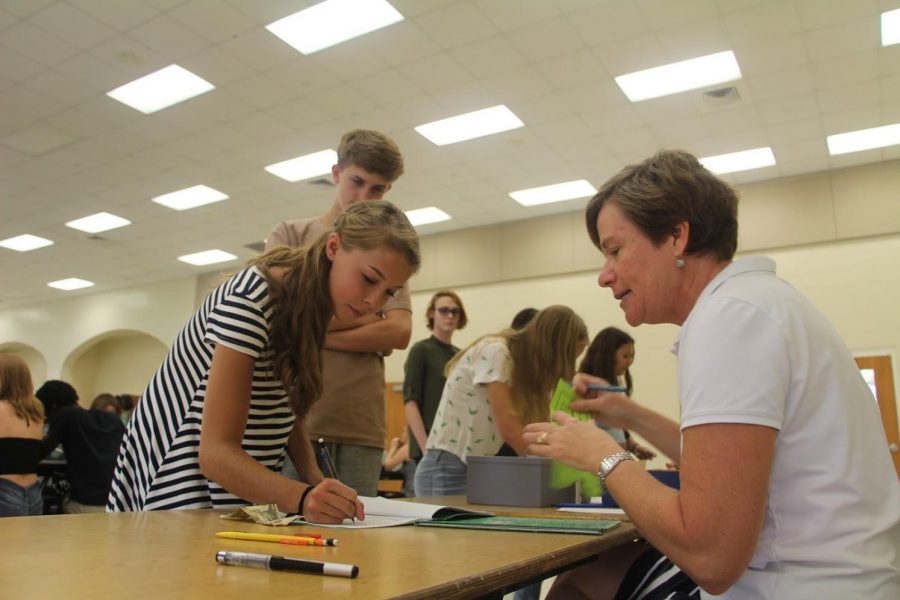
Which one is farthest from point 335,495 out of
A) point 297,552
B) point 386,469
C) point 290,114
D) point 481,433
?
point 290,114

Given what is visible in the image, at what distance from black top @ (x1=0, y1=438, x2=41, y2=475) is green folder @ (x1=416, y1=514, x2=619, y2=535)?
11.3 feet

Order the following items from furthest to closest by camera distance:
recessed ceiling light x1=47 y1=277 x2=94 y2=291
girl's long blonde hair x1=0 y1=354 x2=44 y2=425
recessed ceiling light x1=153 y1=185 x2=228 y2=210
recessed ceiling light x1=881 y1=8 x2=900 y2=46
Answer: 1. recessed ceiling light x1=47 y1=277 x2=94 y2=291
2. recessed ceiling light x1=153 y1=185 x2=228 y2=210
3. recessed ceiling light x1=881 y1=8 x2=900 y2=46
4. girl's long blonde hair x1=0 y1=354 x2=44 y2=425

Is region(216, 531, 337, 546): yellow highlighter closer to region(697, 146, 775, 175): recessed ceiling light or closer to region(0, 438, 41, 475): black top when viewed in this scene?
region(0, 438, 41, 475): black top

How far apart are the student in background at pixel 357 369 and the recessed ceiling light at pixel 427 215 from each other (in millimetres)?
6245

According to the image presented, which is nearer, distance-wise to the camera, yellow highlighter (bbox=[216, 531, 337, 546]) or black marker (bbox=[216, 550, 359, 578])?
black marker (bbox=[216, 550, 359, 578])

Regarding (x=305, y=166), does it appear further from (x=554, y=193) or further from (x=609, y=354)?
(x=609, y=354)

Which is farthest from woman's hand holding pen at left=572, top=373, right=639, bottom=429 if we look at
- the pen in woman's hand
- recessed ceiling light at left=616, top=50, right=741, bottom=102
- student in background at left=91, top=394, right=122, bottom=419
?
student in background at left=91, top=394, right=122, bottom=419

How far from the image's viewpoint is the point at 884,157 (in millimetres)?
6648

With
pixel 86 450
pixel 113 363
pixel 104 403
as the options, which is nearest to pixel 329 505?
pixel 86 450

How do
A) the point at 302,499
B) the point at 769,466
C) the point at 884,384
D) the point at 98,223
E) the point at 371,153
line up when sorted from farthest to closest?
the point at 98,223 → the point at 884,384 → the point at 371,153 → the point at 302,499 → the point at 769,466

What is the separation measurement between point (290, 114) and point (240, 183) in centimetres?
176

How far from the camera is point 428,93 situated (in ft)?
18.8

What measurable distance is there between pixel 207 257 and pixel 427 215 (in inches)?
149

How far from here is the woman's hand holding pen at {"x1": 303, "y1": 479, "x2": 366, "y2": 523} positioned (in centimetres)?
113
